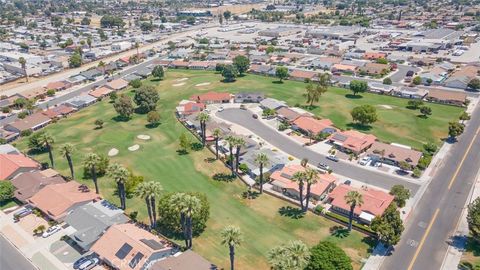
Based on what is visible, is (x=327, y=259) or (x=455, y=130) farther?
(x=455, y=130)

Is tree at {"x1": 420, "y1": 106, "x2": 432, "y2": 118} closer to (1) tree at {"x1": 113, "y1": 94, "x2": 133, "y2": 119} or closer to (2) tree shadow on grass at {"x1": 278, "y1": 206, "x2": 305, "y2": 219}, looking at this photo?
(2) tree shadow on grass at {"x1": 278, "y1": 206, "x2": 305, "y2": 219}

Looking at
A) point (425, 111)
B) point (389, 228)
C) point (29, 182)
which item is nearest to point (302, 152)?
point (389, 228)

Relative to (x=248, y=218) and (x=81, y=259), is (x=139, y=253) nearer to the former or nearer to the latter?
(x=81, y=259)

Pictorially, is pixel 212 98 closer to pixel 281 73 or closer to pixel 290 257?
pixel 281 73

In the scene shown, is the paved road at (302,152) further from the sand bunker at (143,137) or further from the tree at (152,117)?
the sand bunker at (143,137)

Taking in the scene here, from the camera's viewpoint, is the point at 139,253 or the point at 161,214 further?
the point at 161,214

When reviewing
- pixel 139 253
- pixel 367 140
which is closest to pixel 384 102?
pixel 367 140

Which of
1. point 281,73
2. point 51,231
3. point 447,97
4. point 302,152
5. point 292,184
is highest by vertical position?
point 281,73
